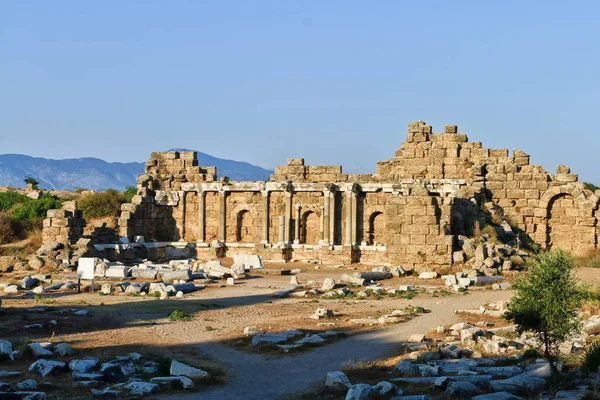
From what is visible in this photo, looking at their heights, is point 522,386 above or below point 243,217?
below

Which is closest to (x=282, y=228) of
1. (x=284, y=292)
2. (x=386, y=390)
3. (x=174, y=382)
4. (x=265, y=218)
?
(x=265, y=218)

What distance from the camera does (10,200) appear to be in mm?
49594

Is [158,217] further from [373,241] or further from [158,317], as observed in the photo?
[158,317]

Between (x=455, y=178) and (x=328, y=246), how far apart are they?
19.6ft

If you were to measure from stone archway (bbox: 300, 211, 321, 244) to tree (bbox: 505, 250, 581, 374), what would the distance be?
79.1ft

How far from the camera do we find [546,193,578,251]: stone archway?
35094 millimetres

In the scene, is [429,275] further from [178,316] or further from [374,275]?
[178,316]

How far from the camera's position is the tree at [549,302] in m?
13.4

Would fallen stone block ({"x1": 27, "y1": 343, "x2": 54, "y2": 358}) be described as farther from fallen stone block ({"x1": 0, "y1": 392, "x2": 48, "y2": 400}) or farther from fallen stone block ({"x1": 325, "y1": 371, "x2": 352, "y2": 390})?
fallen stone block ({"x1": 325, "y1": 371, "x2": 352, "y2": 390})

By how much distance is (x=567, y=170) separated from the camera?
35.8m

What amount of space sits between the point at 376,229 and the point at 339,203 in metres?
1.83

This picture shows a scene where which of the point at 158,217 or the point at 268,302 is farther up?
the point at 158,217

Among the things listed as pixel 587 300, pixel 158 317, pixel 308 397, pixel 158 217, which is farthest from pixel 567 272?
pixel 158 217

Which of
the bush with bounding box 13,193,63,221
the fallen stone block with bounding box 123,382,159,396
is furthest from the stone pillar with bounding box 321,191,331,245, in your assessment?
the fallen stone block with bounding box 123,382,159,396
